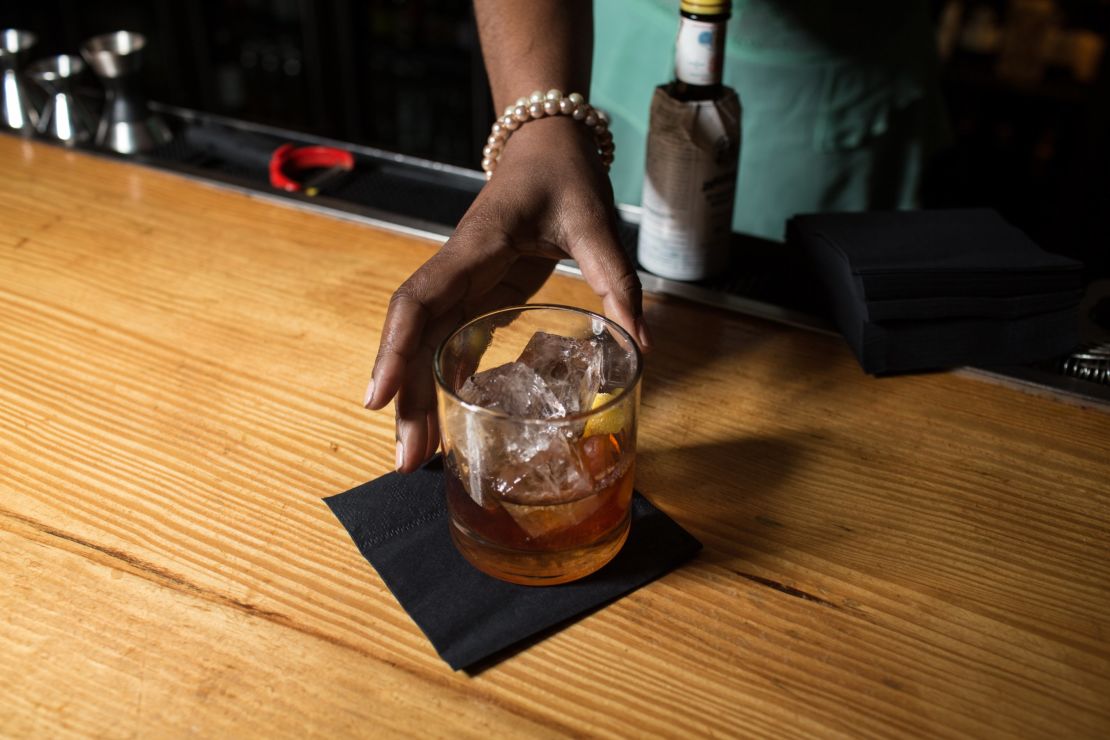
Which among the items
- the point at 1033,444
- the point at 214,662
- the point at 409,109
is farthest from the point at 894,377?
the point at 409,109

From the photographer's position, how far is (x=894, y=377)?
3.30 ft

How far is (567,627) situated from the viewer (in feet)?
2.34

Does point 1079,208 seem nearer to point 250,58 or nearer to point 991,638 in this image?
point 991,638

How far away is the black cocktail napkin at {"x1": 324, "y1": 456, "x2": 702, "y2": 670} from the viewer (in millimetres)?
700

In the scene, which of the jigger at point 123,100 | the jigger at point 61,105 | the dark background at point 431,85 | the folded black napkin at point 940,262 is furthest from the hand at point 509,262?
the dark background at point 431,85

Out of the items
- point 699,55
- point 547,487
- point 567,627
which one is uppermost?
point 699,55

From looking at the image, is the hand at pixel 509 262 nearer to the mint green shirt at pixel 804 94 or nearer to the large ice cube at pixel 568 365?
the large ice cube at pixel 568 365

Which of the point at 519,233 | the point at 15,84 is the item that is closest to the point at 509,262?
the point at 519,233

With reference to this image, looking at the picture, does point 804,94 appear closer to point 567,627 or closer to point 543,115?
point 543,115

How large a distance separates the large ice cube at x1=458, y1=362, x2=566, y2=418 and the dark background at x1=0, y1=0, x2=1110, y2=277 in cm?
196

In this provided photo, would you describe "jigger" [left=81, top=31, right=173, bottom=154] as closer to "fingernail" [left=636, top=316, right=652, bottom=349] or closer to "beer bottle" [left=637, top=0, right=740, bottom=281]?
"beer bottle" [left=637, top=0, right=740, bottom=281]

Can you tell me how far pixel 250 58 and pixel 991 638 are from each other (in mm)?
3447

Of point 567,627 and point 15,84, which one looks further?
point 15,84

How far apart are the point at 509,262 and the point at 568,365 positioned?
0.20 metres
